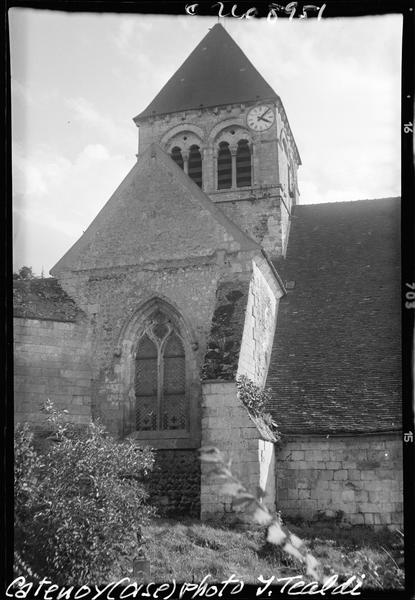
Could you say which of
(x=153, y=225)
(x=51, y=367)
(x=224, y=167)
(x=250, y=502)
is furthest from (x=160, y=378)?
(x=250, y=502)

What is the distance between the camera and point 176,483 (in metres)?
12.2

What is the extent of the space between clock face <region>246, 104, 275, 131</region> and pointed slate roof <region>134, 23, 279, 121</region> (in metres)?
0.29

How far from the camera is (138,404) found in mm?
13453

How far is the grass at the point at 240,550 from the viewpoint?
7.95m

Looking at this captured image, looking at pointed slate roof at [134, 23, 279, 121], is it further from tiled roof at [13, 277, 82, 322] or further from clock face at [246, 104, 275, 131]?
tiled roof at [13, 277, 82, 322]

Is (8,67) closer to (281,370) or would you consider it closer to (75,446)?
(75,446)

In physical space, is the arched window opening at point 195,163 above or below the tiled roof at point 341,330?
above

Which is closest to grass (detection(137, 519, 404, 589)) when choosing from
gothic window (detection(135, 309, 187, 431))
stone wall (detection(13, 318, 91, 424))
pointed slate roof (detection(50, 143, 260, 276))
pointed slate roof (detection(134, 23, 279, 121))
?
gothic window (detection(135, 309, 187, 431))

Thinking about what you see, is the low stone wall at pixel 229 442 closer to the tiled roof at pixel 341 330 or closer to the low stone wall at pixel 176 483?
Result: the low stone wall at pixel 176 483

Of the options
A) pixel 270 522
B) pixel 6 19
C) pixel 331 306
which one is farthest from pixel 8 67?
pixel 331 306

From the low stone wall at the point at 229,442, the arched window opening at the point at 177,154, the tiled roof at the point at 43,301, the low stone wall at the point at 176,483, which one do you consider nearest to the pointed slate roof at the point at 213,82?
the arched window opening at the point at 177,154

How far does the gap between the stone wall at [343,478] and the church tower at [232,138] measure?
7.40m

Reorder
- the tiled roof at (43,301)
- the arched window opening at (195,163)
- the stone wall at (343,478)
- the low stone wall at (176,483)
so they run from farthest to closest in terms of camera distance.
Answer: the arched window opening at (195,163) < the tiled roof at (43,301) < the low stone wall at (176,483) < the stone wall at (343,478)

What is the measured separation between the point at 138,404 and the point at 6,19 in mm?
8880
